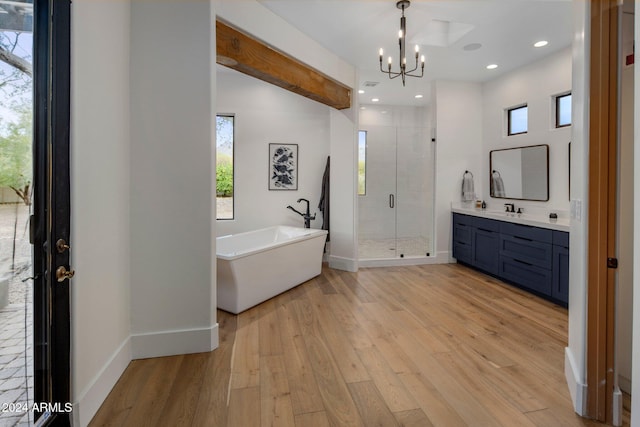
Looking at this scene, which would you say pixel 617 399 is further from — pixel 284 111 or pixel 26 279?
pixel 284 111

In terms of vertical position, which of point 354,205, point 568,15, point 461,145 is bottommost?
point 354,205

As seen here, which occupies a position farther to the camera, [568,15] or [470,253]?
[470,253]

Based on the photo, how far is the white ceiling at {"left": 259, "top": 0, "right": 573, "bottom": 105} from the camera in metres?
3.22

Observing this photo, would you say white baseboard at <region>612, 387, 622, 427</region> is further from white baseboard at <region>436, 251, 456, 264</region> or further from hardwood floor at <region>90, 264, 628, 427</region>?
white baseboard at <region>436, 251, 456, 264</region>

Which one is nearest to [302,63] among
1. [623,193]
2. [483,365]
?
[623,193]

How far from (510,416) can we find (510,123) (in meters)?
4.48

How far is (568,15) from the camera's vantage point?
338 cm

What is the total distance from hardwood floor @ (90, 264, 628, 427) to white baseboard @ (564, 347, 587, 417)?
46 millimetres

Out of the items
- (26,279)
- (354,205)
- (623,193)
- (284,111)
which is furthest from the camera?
Result: (284,111)

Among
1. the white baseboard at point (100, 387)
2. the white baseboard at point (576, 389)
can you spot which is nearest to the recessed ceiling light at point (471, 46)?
the white baseboard at point (576, 389)

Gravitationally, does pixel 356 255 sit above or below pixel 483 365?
above

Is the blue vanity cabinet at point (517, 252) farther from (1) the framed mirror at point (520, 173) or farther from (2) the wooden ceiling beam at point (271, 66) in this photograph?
(2) the wooden ceiling beam at point (271, 66)

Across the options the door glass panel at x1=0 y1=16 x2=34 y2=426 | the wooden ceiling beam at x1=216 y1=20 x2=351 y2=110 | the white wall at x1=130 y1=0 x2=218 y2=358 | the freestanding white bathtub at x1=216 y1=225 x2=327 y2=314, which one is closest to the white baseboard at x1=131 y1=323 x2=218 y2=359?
the white wall at x1=130 y1=0 x2=218 y2=358

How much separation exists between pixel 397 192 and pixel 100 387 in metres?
4.69
